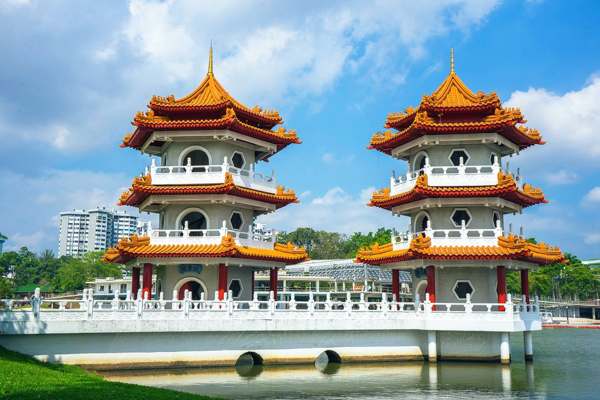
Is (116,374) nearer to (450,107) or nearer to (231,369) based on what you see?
(231,369)

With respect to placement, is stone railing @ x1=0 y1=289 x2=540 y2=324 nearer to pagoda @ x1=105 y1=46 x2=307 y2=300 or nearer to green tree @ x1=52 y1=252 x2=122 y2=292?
pagoda @ x1=105 y1=46 x2=307 y2=300

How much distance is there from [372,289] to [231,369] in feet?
144

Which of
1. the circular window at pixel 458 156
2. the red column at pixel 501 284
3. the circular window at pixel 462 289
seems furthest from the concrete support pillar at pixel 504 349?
the circular window at pixel 458 156

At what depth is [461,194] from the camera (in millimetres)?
27047

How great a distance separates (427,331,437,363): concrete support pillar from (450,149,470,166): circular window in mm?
8604

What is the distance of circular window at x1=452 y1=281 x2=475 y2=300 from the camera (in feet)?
90.7

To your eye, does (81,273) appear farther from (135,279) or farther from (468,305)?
(468,305)

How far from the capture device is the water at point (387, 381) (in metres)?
19.2

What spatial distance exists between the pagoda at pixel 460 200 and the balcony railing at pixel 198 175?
7.18 meters

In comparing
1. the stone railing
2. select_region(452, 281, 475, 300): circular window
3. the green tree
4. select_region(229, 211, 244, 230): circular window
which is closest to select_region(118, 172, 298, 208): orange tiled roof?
select_region(229, 211, 244, 230): circular window

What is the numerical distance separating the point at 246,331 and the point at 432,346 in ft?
27.8

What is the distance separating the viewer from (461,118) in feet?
94.3

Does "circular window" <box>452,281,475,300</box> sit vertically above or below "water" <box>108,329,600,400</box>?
above

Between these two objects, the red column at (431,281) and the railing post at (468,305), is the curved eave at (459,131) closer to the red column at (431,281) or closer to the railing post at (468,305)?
the red column at (431,281)
